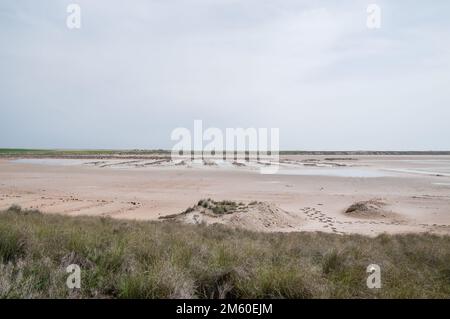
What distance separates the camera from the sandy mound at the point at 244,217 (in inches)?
627

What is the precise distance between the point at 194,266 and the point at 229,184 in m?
29.4

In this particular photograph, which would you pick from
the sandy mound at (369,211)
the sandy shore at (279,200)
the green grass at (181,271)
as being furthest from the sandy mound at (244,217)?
the green grass at (181,271)

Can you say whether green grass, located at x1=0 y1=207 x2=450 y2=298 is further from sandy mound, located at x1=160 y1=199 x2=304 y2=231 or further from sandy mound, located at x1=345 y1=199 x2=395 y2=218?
sandy mound, located at x1=345 y1=199 x2=395 y2=218

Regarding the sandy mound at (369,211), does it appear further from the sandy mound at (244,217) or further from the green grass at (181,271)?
the green grass at (181,271)

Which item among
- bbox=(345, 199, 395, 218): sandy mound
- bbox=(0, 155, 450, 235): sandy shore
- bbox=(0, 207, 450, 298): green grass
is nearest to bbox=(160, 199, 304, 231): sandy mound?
bbox=(0, 155, 450, 235): sandy shore

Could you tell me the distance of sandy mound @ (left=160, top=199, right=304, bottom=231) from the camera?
15.9m

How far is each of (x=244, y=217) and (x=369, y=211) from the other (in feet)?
24.2

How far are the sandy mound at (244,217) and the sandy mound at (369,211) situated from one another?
10.7ft

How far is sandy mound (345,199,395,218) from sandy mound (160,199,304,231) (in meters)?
3.26

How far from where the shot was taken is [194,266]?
514cm

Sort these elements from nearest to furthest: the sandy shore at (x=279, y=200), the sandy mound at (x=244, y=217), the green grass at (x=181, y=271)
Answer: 1. the green grass at (x=181, y=271)
2. the sandy mound at (x=244, y=217)
3. the sandy shore at (x=279, y=200)

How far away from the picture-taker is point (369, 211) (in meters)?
19.7
